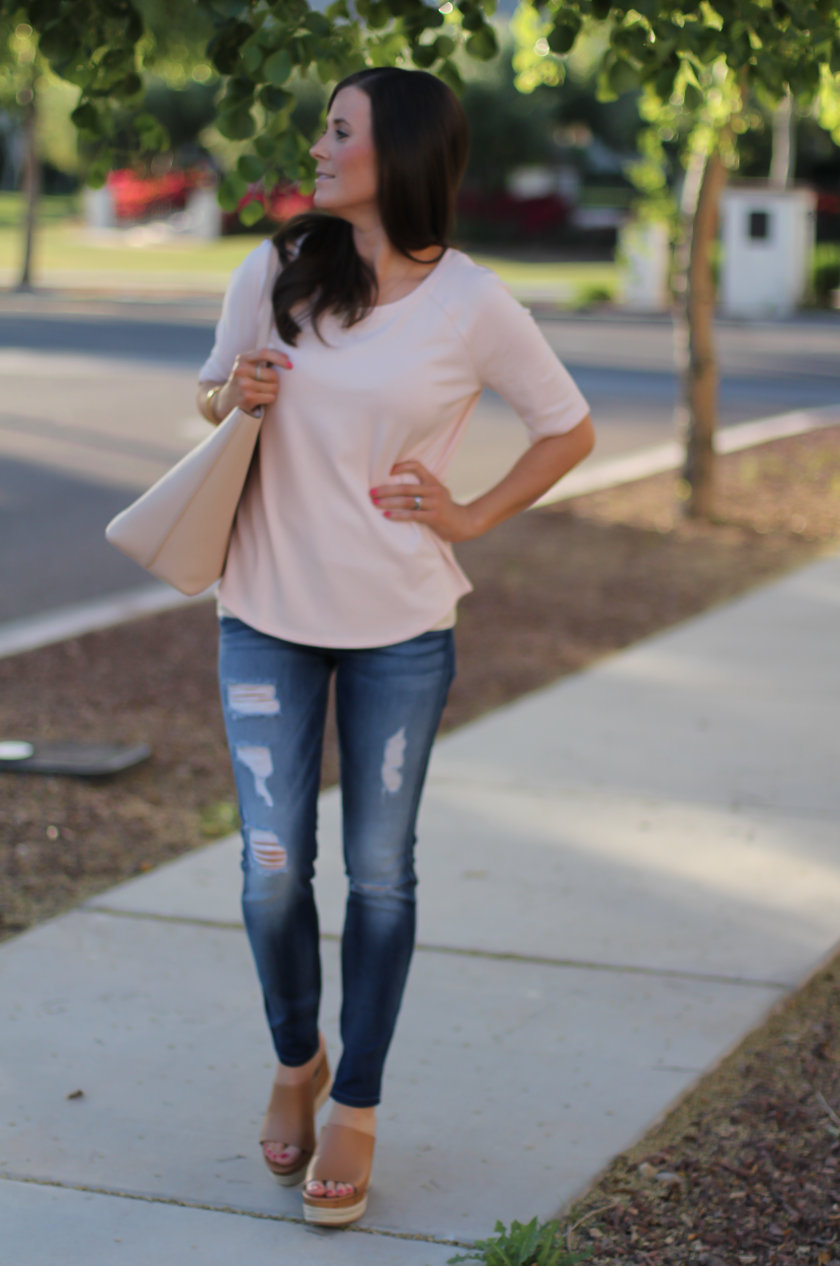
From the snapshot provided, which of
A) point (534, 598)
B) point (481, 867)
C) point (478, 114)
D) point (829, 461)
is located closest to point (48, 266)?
point (478, 114)

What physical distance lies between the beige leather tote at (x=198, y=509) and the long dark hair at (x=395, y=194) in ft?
0.24

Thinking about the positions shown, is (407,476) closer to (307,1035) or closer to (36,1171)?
(307,1035)

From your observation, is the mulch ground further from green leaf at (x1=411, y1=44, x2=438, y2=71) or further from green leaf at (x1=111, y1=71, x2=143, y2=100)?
green leaf at (x1=411, y1=44, x2=438, y2=71)

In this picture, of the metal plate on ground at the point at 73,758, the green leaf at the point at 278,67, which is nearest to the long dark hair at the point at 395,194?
the green leaf at the point at 278,67

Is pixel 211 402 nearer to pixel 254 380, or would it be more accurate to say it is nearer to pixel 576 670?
pixel 254 380

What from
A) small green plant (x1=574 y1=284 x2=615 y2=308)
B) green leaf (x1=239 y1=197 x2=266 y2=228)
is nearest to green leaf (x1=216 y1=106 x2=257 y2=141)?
green leaf (x1=239 y1=197 x2=266 y2=228)

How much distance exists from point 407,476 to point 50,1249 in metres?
1.38

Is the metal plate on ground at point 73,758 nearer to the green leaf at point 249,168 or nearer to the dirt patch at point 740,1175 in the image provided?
the green leaf at point 249,168

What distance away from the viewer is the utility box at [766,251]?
94.8 ft

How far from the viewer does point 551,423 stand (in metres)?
2.80

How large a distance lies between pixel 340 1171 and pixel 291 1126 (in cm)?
14

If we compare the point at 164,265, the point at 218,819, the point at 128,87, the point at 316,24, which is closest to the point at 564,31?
the point at 316,24

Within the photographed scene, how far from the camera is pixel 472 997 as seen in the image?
143 inches

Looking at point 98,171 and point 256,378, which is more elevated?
point 98,171
